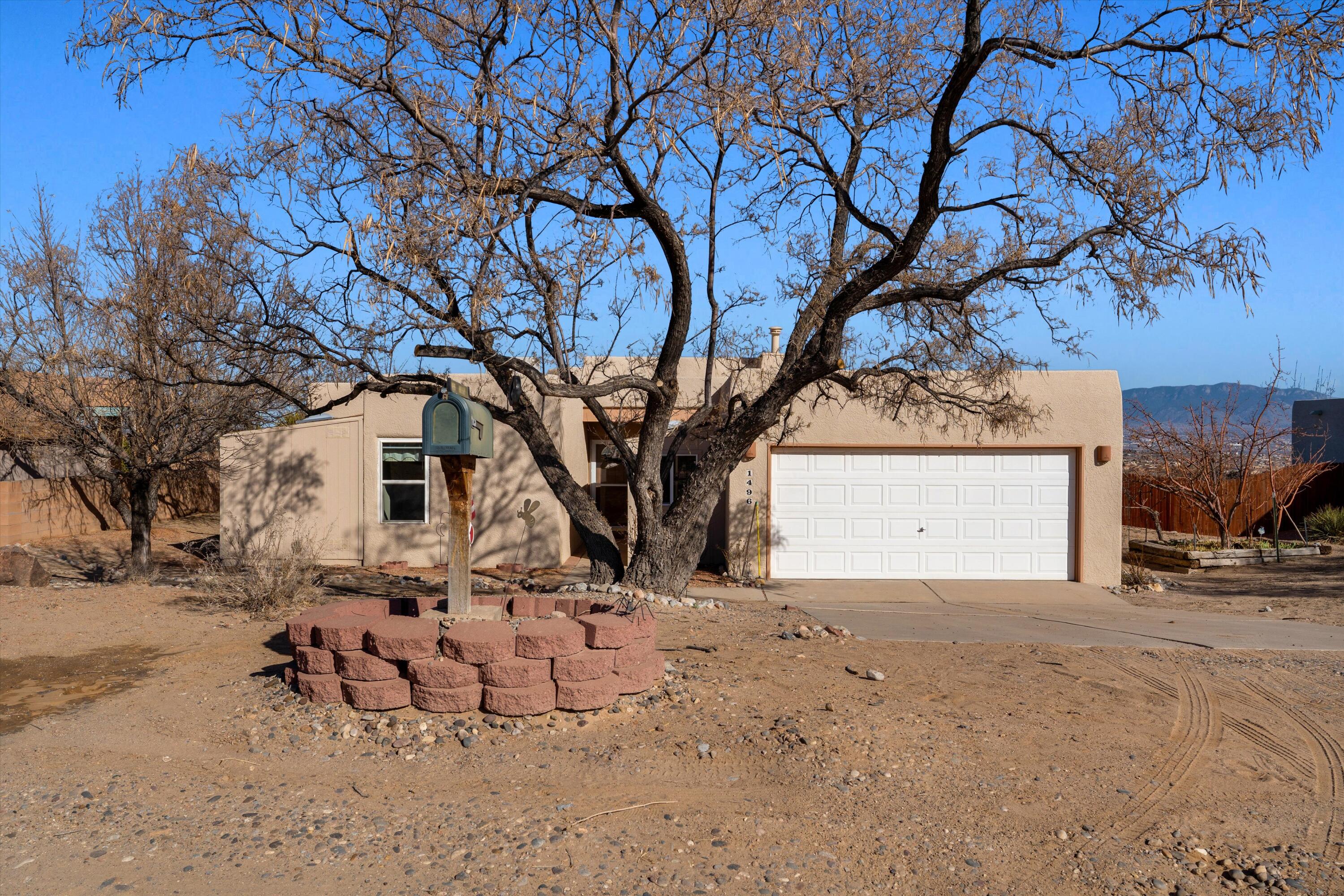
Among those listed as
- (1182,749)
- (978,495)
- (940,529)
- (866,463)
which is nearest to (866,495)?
(866,463)

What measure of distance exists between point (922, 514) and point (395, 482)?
854cm

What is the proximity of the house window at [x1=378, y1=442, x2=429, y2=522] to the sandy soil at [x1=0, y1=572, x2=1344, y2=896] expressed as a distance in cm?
807

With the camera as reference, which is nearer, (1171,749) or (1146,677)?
(1171,749)

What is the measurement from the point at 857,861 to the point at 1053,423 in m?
11.3

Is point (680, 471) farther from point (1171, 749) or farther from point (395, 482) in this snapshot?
point (1171, 749)

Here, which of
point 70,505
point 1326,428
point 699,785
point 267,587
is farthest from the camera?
point 1326,428

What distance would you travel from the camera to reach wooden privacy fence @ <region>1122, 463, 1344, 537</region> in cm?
2059

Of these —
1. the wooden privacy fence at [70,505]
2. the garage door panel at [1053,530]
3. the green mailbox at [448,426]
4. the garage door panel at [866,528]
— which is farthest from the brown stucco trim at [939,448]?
the wooden privacy fence at [70,505]

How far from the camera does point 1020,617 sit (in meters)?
10.5

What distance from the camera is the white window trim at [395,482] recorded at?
15.1 metres

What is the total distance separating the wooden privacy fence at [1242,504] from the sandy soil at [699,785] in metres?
15.5

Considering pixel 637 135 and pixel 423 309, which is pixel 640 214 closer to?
pixel 637 135

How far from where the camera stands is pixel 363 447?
49.6 ft

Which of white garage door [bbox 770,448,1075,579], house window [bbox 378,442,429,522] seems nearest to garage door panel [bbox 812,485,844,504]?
white garage door [bbox 770,448,1075,579]
